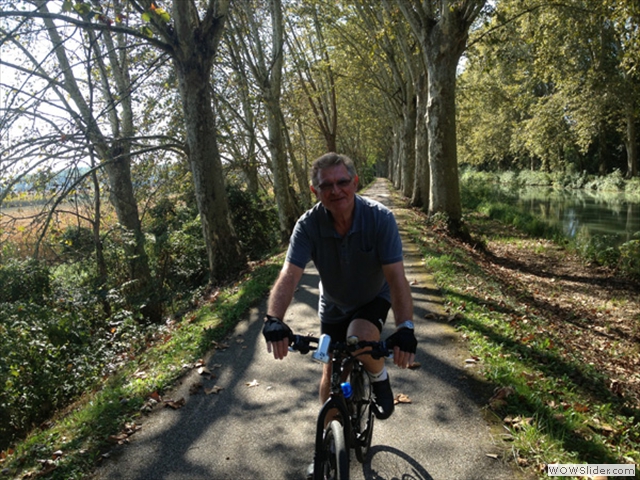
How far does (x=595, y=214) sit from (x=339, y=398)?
26.2m

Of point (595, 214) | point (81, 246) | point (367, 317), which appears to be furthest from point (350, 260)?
point (595, 214)

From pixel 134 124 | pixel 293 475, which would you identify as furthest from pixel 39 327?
pixel 134 124

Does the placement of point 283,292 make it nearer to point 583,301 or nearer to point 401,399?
point 401,399

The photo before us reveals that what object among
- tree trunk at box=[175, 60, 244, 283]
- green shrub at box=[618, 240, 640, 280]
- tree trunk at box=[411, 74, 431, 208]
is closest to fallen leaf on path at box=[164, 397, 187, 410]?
tree trunk at box=[175, 60, 244, 283]

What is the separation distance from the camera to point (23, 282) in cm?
855

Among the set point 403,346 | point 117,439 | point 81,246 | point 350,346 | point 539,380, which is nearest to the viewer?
point 403,346

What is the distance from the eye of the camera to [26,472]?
11.7ft

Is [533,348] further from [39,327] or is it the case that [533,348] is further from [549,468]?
[39,327]

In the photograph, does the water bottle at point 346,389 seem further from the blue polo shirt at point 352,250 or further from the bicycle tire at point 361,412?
the blue polo shirt at point 352,250

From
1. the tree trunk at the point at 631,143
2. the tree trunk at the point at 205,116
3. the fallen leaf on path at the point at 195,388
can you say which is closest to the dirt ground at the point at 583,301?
the fallen leaf on path at the point at 195,388

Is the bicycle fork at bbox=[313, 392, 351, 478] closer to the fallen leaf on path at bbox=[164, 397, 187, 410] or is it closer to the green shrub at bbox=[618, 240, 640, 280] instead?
the fallen leaf on path at bbox=[164, 397, 187, 410]

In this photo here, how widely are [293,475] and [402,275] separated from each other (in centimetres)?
176

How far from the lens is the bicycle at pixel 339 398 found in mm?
2430

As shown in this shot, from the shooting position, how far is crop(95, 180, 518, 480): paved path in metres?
3.42
